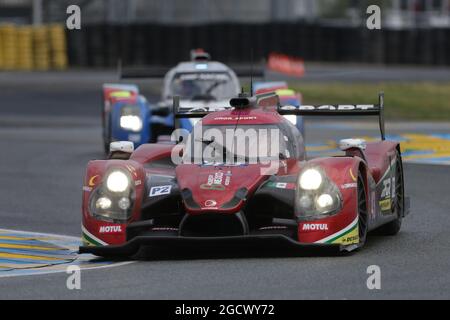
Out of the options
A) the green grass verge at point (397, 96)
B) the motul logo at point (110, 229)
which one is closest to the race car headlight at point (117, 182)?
the motul logo at point (110, 229)

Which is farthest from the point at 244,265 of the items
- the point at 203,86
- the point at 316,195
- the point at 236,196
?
the point at 203,86

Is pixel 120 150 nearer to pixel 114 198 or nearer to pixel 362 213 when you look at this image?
pixel 114 198

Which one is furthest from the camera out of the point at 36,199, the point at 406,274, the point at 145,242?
the point at 36,199

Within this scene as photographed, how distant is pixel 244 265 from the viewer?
10727mm

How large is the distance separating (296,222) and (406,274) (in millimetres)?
1230

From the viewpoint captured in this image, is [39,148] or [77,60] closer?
[39,148]

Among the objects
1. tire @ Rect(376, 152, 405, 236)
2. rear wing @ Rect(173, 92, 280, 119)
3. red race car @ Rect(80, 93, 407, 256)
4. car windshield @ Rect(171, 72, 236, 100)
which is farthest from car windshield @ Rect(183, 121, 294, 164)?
car windshield @ Rect(171, 72, 236, 100)

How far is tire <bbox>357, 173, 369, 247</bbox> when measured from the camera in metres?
11.6

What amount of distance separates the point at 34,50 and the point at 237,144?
33.7 meters

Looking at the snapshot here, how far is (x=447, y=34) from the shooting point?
147 ft

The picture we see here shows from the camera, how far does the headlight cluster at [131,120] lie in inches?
809

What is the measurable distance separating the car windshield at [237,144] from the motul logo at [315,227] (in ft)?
3.21
